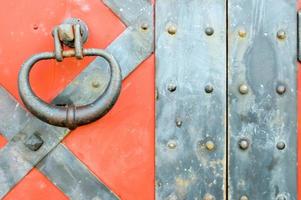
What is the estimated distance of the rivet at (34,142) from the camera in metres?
1.25

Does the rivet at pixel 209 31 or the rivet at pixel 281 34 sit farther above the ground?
the rivet at pixel 209 31

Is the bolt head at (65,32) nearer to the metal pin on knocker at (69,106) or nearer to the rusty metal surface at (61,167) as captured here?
the metal pin on knocker at (69,106)

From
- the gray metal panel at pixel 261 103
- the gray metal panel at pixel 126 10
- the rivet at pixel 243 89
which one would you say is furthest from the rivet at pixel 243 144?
the gray metal panel at pixel 126 10

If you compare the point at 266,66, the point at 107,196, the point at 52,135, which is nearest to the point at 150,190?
the point at 107,196

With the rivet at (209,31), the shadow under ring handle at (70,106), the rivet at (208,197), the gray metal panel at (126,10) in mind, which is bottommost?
the rivet at (208,197)

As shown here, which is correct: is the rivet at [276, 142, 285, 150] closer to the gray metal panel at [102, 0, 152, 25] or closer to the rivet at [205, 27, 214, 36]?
the rivet at [205, 27, 214, 36]

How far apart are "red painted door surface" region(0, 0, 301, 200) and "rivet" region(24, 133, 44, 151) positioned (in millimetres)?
52

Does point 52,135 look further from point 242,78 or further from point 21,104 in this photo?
point 242,78

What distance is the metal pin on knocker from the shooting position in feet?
3.84

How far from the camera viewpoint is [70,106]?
4.01ft

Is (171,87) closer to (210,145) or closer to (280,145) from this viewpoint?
(210,145)

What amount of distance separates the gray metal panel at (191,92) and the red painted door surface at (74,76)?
35 millimetres

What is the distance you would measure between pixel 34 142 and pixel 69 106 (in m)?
0.11

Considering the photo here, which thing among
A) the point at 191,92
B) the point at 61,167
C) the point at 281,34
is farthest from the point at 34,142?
the point at 281,34
